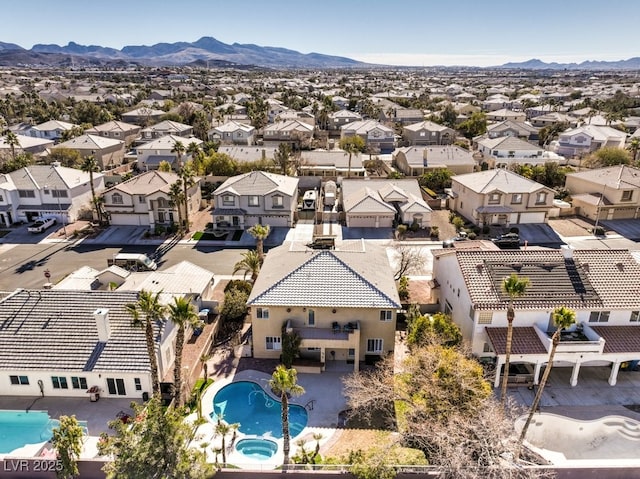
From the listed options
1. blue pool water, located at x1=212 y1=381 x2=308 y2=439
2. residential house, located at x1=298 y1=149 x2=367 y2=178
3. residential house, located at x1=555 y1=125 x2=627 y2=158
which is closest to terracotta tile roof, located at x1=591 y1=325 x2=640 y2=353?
blue pool water, located at x1=212 y1=381 x2=308 y2=439

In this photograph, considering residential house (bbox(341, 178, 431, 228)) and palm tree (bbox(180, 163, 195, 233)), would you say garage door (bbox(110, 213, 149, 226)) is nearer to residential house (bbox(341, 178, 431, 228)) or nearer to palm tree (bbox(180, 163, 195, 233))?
palm tree (bbox(180, 163, 195, 233))

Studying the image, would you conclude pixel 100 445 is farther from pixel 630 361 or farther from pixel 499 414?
pixel 630 361

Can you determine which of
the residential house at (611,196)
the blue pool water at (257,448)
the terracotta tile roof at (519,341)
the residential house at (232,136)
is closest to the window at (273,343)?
the blue pool water at (257,448)

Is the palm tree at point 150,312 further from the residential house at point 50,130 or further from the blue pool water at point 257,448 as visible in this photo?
the residential house at point 50,130

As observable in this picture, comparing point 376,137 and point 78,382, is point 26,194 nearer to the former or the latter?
point 78,382

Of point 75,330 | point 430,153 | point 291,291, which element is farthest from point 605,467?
point 430,153
